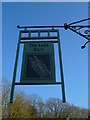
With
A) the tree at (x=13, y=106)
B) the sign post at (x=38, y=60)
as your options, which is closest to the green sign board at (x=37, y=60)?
the sign post at (x=38, y=60)

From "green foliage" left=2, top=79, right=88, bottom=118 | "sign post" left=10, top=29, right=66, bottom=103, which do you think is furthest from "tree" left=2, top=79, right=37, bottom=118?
"sign post" left=10, top=29, right=66, bottom=103

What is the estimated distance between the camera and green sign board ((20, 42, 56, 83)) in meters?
4.82

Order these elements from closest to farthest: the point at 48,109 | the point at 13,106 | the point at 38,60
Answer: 1. the point at 38,60
2. the point at 13,106
3. the point at 48,109

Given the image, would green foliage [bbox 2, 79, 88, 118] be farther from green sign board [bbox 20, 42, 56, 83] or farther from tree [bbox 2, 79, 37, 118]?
green sign board [bbox 20, 42, 56, 83]

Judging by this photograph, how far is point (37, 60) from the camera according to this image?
5.03 meters

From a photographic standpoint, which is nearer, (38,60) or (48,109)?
(38,60)

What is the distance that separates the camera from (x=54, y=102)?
36.8 metres

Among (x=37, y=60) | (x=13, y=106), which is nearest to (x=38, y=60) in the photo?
(x=37, y=60)

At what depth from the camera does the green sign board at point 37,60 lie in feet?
15.8

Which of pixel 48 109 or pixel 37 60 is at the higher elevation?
pixel 37 60

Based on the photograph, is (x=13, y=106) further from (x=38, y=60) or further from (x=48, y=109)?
(x=38, y=60)

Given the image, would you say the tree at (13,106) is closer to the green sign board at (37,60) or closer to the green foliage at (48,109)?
the green foliage at (48,109)

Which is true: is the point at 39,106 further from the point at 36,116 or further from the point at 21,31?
the point at 21,31

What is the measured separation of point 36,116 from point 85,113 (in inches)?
395
